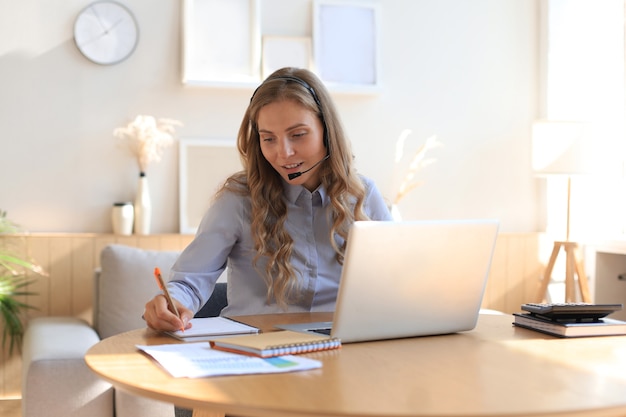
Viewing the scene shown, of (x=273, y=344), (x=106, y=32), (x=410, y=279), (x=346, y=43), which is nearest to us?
(x=273, y=344)

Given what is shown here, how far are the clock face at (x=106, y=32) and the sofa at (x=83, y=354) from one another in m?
1.09

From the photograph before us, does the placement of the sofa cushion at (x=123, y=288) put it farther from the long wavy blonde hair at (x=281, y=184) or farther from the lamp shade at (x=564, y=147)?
the lamp shade at (x=564, y=147)

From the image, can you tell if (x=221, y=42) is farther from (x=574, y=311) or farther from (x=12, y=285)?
(x=574, y=311)

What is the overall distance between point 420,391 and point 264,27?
336cm

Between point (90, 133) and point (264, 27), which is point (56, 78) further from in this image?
point (264, 27)

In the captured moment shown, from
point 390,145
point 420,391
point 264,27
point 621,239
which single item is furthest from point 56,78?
point 420,391

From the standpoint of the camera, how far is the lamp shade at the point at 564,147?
13.6 feet

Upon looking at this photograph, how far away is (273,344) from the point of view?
60.0 inches

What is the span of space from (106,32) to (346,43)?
1248 mm

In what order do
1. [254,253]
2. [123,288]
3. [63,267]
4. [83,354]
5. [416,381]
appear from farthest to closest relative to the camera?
1. [63,267]
2. [123,288]
3. [83,354]
4. [254,253]
5. [416,381]

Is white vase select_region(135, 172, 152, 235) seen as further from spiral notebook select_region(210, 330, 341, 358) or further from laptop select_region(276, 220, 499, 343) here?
spiral notebook select_region(210, 330, 341, 358)

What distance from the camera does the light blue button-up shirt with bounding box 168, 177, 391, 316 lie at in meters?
2.18

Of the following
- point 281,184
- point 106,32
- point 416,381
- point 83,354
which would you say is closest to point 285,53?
point 106,32

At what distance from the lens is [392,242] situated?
63.1 inches
